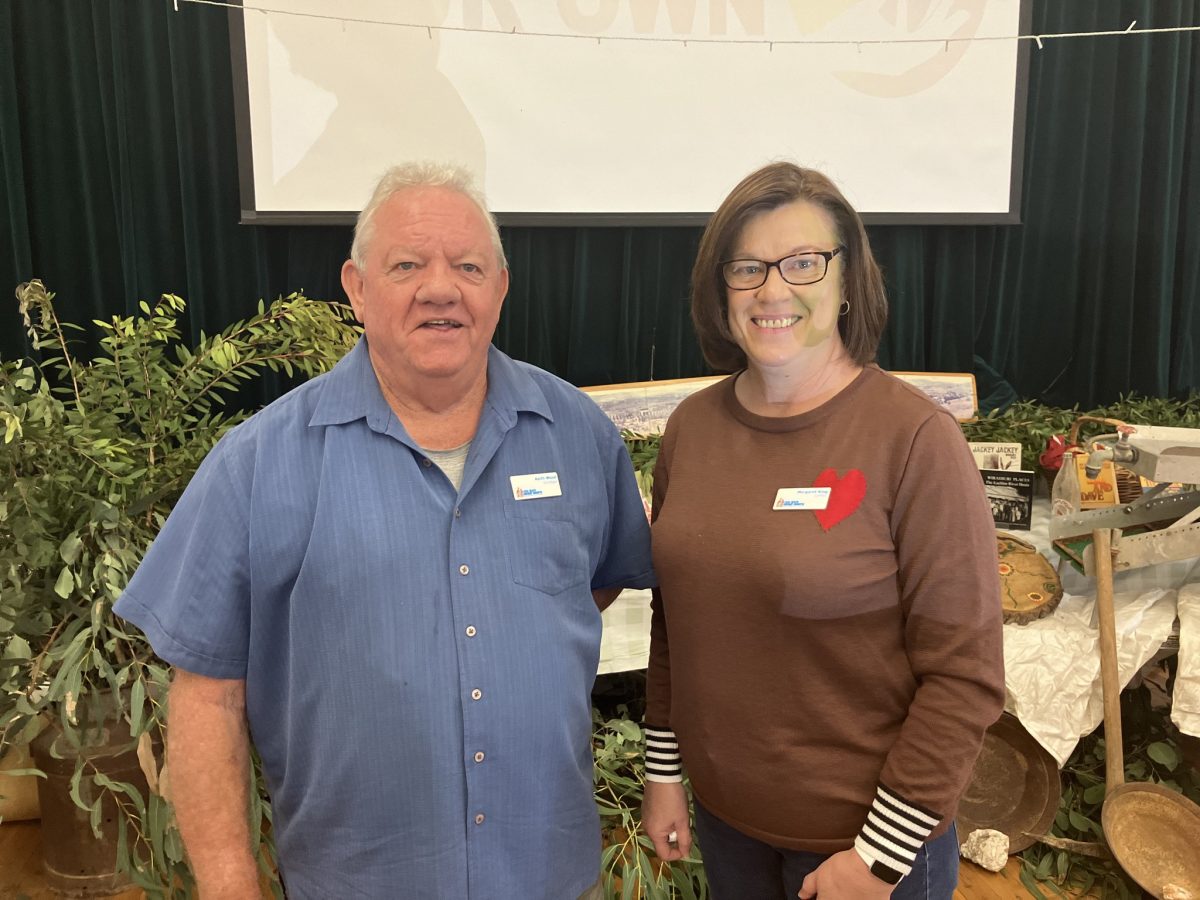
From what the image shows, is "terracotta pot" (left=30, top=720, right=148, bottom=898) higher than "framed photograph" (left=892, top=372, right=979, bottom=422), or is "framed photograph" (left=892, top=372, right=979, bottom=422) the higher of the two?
"framed photograph" (left=892, top=372, right=979, bottom=422)

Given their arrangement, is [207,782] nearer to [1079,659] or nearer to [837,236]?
[837,236]

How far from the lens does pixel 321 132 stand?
8.68 ft

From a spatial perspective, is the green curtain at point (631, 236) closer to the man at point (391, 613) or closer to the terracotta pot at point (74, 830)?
the terracotta pot at point (74, 830)

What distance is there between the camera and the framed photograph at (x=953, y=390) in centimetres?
288

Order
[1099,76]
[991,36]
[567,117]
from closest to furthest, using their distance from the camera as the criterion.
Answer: [567,117], [991,36], [1099,76]

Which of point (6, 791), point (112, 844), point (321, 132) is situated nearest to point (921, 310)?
point (321, 132)

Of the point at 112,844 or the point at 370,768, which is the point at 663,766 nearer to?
the point at 370,768

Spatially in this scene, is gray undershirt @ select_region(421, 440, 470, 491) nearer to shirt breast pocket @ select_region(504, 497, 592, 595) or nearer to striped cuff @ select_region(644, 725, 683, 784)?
shirt breast pocket @ select_region(504, 497, 592, 595)

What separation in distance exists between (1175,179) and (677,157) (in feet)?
6.58

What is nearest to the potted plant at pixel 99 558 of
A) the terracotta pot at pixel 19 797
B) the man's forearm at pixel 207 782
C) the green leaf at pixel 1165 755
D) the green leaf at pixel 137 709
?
the green leaf at pixel 137 709

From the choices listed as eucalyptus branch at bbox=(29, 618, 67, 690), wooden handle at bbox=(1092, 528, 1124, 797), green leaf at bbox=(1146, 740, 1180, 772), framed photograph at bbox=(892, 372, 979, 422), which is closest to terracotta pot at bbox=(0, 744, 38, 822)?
eucalyptus branch at bbox=(29, 618, 67, 690)

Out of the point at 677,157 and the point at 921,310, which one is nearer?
the point at 677,157

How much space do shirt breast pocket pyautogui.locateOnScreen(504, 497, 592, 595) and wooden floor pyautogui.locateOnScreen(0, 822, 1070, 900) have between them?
1.58 m

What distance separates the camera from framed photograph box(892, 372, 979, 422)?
9.43 feet
